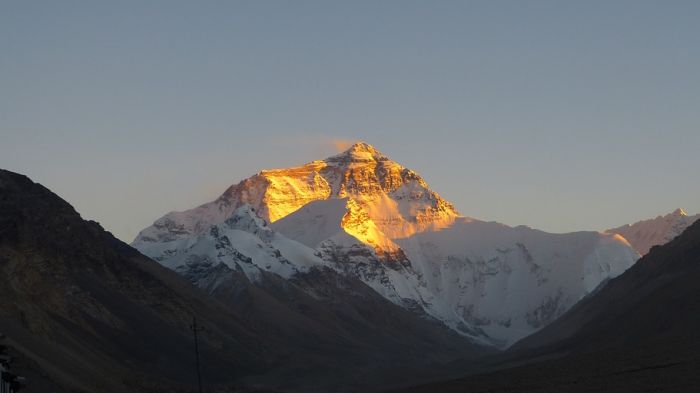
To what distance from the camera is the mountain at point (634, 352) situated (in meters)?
92.7

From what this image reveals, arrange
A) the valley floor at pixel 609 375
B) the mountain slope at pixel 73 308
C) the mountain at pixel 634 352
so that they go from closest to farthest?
the valley floor at pixel 609 375 < the mountain at pixel 634 352 < the mountain slope at pixel 73 308

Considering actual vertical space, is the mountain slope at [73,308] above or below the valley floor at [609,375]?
above

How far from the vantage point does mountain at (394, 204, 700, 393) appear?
92731 mm

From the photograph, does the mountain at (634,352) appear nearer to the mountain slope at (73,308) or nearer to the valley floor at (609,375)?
the valley floor at (609,375)

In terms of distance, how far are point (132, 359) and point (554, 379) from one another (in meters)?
80.7

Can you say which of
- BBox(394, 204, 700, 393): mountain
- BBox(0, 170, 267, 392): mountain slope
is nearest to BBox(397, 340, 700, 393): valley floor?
BBox(394, 204, 700, 393): mountain

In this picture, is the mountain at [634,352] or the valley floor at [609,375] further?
the mountain at [634,352]

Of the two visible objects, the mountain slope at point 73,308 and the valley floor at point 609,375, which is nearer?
the valley floor at point 609,375

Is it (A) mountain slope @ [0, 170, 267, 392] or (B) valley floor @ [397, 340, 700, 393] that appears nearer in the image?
(B) valley floor @ [397, 340, 700, 393]

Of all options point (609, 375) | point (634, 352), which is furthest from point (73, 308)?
point (609, 375)

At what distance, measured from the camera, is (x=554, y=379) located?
337 feet

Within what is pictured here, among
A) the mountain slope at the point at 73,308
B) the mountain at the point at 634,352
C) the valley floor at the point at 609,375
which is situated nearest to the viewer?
the valley floor at the point at 609,375

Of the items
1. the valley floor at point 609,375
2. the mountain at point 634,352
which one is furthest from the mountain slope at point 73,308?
the valley floor at point 609,375

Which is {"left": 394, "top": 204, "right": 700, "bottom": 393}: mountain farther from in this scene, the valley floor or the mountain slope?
the mountain slope
